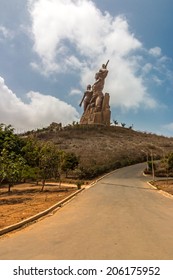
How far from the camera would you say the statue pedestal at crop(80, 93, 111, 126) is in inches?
3915

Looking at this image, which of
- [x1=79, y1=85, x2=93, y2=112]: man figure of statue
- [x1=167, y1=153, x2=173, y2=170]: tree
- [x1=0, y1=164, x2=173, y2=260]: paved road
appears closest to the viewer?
[x1=0, y1=164, x2=173, y2=260]: paved road

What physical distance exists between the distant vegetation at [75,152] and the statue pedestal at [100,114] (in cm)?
226

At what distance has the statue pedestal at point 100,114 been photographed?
99.4m

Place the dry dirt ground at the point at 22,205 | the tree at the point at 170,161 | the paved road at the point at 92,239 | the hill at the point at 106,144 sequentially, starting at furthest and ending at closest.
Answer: the hill at the point at 106,144 → the tree at the point at 170,161 → the dry dirt ground at the point at 22,205 → the paved road at the point at 92,239

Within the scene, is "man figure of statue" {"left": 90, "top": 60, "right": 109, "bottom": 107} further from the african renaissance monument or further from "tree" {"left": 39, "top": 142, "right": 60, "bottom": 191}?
"tree" {"left": 39, "top": 142, "right": 60, "bottom": 191}

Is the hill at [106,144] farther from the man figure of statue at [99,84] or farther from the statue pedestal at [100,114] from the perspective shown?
the man figure of statue at [99,84]

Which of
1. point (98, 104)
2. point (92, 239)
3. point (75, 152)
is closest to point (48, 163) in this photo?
point (92, 239)

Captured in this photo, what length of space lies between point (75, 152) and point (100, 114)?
28.9 m

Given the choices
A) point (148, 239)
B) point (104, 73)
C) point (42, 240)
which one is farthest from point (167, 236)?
point (104, 73)

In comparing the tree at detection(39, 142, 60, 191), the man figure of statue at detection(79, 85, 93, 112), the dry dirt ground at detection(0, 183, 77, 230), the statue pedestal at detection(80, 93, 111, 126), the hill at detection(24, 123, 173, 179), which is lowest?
the dry dirt ground at detection(0, 183, 77, 230)

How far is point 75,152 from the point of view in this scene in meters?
74.1

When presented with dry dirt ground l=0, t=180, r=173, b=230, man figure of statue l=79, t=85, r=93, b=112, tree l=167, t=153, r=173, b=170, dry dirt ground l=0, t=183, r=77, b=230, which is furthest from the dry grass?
dry dirt ground l=0, t=183, r=77, b=230

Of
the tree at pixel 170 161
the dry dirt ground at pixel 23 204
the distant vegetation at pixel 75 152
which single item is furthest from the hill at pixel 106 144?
the dry dirt ground at pixel 23 204

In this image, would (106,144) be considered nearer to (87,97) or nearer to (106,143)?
(106,143)
